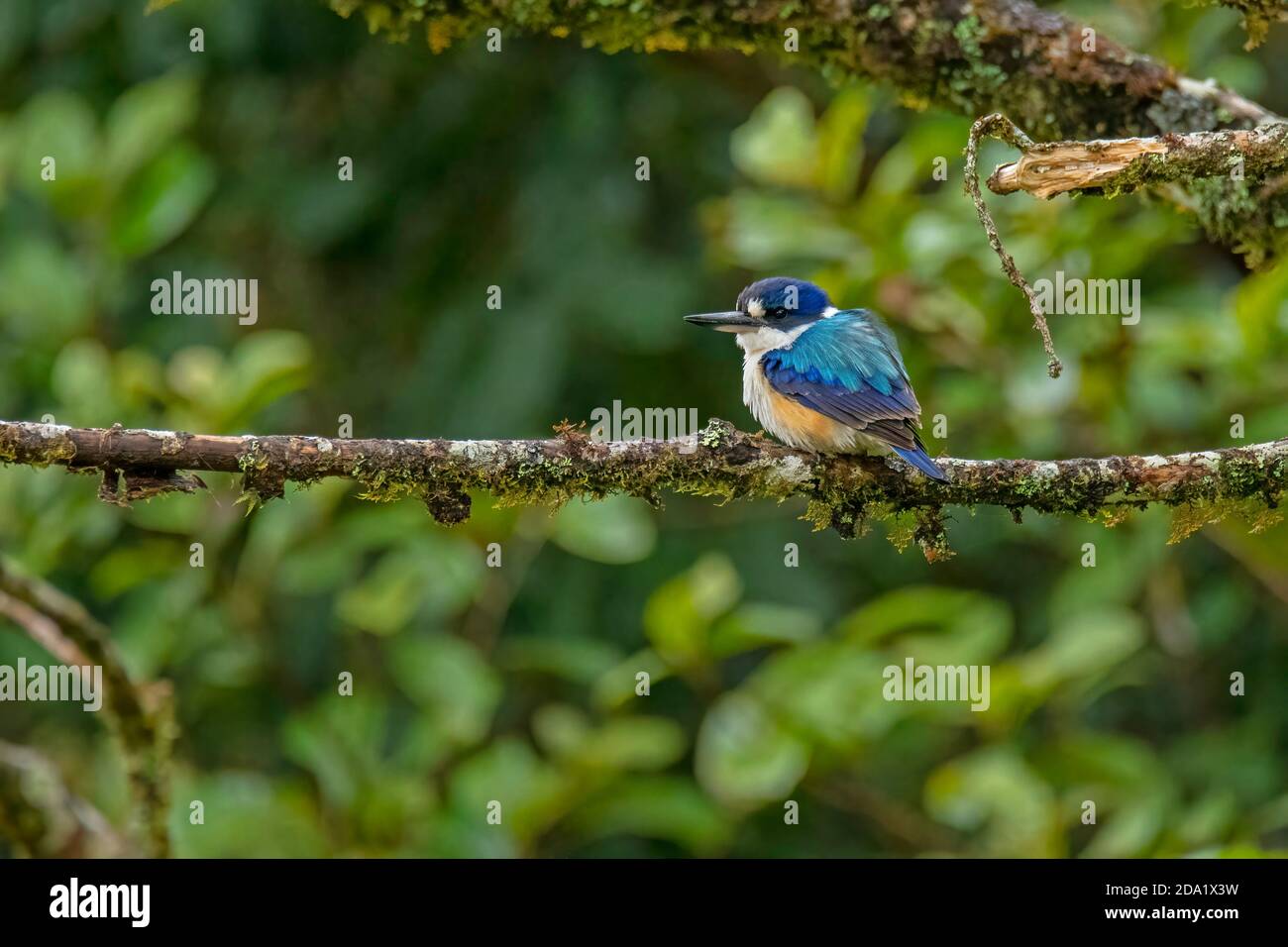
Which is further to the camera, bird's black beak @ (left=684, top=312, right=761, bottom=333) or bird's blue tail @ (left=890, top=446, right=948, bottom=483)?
bird's black beak @ (left=684, top=312, right=761, bottom=333)

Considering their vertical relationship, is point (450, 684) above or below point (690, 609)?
below

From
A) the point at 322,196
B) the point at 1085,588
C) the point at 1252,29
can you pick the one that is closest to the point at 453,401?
the point at 322,196

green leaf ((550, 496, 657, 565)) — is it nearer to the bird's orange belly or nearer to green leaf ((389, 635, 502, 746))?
green leaf ((389, 635, 502, 746))

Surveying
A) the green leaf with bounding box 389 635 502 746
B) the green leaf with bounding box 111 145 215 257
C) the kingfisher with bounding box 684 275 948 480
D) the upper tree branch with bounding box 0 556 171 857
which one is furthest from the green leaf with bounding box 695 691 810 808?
the green leaf with bounding box 111 145 215 257

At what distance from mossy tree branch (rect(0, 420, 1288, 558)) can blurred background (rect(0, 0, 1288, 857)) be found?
4.82 feet

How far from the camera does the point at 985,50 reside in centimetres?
339

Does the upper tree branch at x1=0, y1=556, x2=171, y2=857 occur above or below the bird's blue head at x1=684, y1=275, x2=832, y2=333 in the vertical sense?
below

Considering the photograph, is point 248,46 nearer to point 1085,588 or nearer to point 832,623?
point 832,623

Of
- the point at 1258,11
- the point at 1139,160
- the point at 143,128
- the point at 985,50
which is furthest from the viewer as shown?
the point at 143,128

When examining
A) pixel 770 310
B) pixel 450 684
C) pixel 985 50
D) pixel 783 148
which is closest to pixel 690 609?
pixel 450 684

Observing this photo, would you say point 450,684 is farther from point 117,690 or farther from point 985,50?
point 985,50

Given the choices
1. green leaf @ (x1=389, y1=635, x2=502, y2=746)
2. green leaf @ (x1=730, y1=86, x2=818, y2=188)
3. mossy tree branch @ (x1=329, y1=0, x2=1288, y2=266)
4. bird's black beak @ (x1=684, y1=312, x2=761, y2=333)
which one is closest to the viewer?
mossy tree branch @ (x1=329, y1=0, x2=1288, y2=266)

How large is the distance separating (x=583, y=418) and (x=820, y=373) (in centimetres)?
213

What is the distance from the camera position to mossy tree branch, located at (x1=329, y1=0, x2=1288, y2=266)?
3.35 meters
